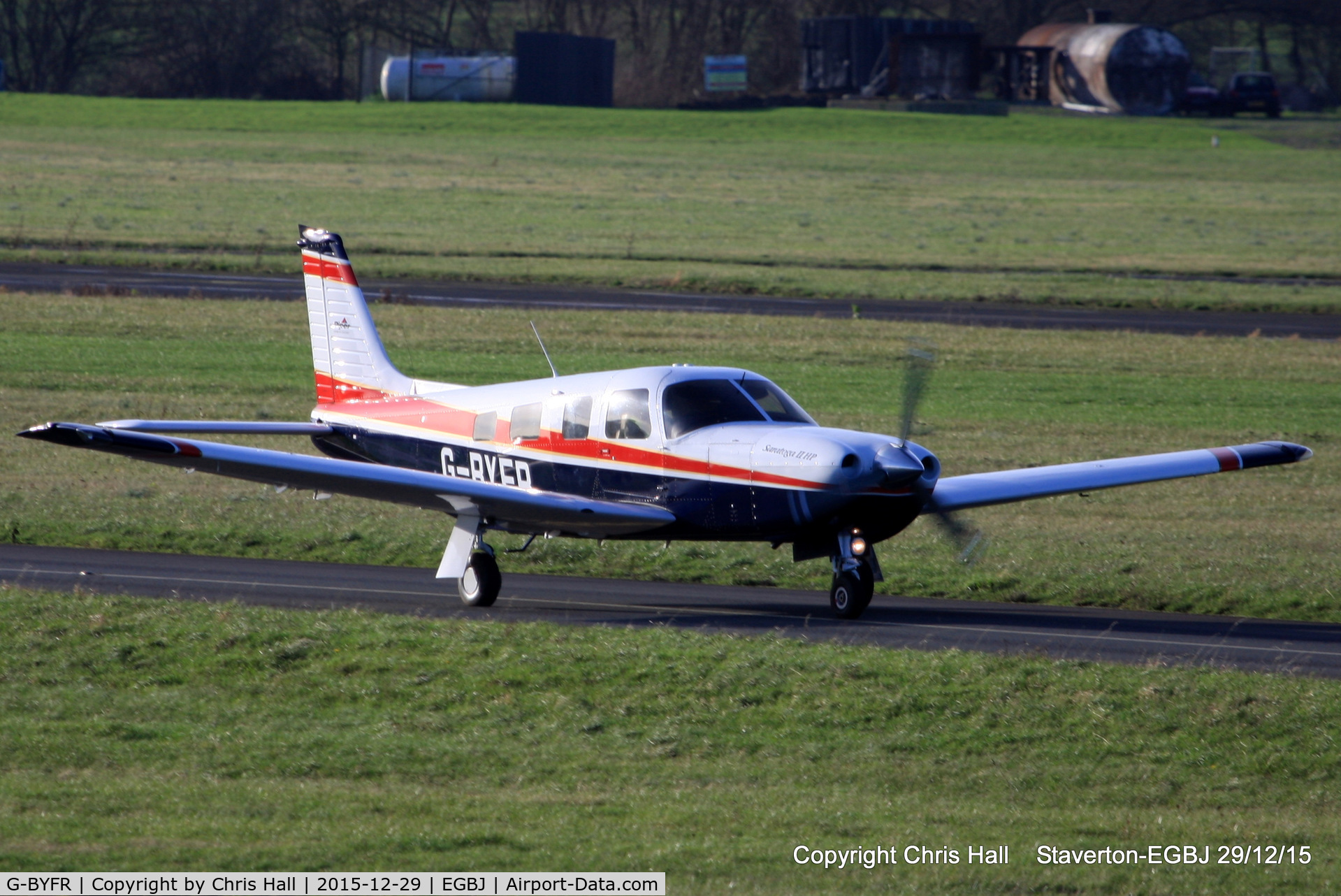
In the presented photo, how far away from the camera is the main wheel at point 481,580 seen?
14055 millimetres

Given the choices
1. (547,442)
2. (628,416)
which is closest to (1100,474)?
(628,416)

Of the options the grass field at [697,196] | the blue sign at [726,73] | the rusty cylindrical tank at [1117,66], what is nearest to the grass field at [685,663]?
the grass field at [697,196]

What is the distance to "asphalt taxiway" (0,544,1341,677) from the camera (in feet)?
41.3

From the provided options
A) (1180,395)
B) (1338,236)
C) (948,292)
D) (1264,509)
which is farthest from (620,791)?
(1338,236)

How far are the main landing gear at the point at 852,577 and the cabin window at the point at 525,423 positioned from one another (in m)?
3.15

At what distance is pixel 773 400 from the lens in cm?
1399

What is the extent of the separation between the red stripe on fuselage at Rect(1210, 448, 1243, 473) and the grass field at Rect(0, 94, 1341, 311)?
996 inches

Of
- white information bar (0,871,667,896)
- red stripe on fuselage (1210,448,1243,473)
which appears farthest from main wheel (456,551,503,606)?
red stripe on fuselage (1210,448,1243,473)

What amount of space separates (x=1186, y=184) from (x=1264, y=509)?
5986cm

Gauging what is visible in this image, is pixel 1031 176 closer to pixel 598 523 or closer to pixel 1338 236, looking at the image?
pixel 1338 236

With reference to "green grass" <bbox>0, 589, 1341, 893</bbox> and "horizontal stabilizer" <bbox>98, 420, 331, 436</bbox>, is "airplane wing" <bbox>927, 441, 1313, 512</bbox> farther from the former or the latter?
"horizontal stabilizer" <bbox>98, 420, 331, 436</bbox>

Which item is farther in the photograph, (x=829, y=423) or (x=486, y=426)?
(x=829, y=423)

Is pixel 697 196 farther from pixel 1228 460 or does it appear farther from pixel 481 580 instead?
pixel 481 580

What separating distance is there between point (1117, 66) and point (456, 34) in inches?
2014
